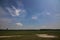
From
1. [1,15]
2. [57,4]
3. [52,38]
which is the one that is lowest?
[52,38]

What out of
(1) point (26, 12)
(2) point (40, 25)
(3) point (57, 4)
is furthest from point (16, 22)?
(3) point (57, 4)

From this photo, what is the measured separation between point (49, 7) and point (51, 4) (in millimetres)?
77

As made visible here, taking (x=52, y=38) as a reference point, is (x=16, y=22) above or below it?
above

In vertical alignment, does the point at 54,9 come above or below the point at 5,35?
above

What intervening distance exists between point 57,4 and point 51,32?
1.92 feet

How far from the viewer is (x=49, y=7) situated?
2781 millimetres

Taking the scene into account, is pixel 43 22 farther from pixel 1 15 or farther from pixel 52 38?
pixel 1 15

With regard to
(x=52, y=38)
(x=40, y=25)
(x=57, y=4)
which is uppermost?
(x=57, y=4)

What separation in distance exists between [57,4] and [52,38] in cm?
70

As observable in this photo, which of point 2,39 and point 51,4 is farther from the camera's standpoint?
point 51,4

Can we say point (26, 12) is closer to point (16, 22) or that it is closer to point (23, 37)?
point (16, 22)

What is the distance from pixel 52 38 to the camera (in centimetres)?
269

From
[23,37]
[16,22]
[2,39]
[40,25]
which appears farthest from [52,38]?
[2,39]

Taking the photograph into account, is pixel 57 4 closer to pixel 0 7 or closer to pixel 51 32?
pixel 51 32
